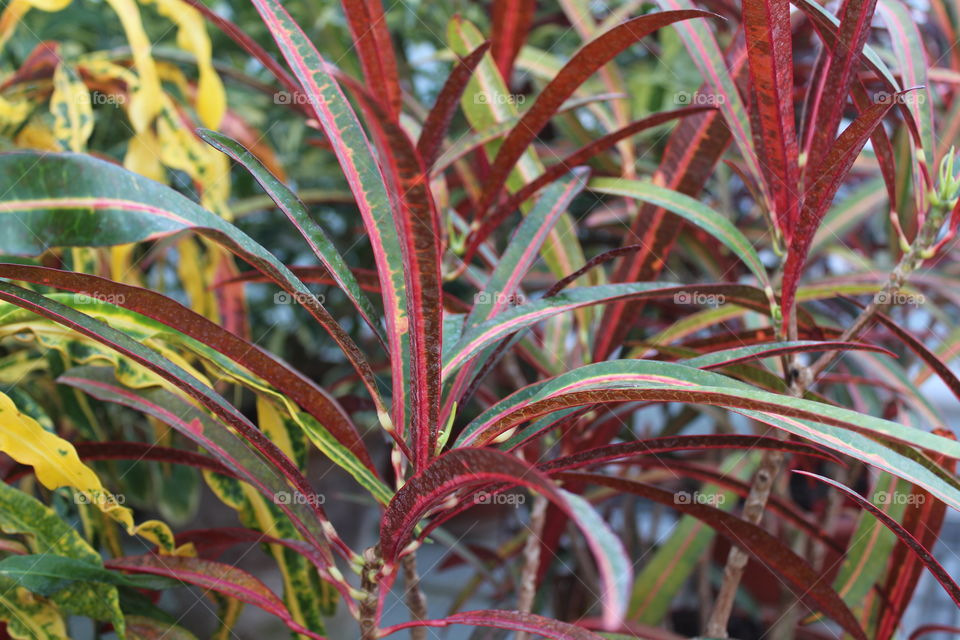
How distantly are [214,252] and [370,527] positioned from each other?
72 cm

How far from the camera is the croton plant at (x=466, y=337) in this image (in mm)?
421

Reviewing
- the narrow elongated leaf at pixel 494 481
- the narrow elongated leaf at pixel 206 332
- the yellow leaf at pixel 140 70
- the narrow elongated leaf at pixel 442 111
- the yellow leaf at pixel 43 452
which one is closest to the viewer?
the narrow elongated leaf at pixel 494 481

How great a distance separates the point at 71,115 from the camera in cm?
74

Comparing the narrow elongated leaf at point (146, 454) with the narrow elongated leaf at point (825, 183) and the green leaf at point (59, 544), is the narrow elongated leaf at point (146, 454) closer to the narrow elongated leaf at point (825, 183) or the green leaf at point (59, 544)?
the green leaf at point (59, 544)

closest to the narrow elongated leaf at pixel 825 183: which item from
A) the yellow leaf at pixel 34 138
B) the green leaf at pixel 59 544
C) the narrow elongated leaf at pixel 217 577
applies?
the narrow elongated leaf at pixel 217 577

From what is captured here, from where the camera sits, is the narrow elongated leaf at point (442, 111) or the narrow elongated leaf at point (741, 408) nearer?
the narrow elongated leaf at point (741, 408)

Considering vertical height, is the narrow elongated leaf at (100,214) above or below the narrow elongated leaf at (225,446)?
above

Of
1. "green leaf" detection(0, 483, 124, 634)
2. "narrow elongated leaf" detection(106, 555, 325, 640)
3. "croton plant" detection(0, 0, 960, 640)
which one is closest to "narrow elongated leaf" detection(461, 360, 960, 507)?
"croton plant" detection(0, 0, 960, 640)

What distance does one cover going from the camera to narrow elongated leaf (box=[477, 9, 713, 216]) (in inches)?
19.1

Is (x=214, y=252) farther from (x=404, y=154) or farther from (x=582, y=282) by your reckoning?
(x=404, y=154)

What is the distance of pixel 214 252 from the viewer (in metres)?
0.89

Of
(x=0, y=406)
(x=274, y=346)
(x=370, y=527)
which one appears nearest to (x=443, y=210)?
(x=0, y=406)

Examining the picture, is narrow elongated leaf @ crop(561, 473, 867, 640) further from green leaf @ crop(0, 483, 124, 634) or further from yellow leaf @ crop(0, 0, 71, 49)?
yellow leaf @ crop(0, 0, 71, 49)

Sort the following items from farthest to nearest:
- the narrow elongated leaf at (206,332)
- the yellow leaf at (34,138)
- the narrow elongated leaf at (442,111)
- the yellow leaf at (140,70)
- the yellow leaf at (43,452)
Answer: the yellow leaf at (34,138) → the yellow leaf at (140,70) → the narrow elongated leaf at (442,111) → the yellow leaf at (43,452) → the narrow elongated leaf at (206,332)
